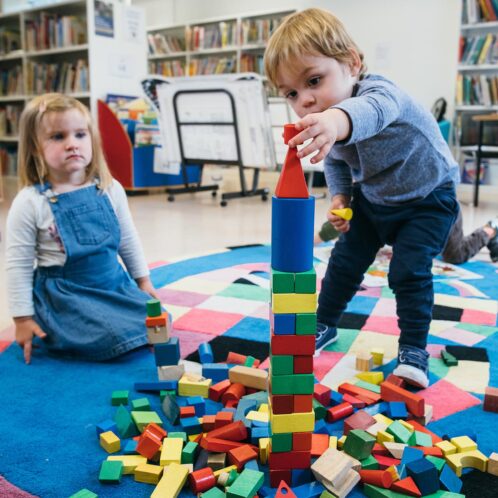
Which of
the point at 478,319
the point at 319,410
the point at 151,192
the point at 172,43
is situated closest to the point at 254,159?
the point at 151,192

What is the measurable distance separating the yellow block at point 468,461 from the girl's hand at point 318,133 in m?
0.49

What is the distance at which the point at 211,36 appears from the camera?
593 centimetres

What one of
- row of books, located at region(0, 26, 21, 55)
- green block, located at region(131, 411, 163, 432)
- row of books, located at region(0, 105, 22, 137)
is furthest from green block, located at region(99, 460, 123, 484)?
row of books, located at region(0, 26, 21, 55)

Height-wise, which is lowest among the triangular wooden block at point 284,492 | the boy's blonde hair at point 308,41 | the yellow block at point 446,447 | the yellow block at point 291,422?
the yellow block at point 446,447

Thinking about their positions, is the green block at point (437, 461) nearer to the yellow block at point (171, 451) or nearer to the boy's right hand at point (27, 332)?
the yellow block at point (171, 451)

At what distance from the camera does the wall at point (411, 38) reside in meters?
4.53

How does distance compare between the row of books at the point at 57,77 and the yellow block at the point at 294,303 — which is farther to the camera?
the row of books at the point at 57,77

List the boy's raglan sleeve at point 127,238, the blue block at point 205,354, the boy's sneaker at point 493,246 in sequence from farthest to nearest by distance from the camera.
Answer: the boy's sneaker at point 493,246 < the boy's raglan sleeve at point 127,238 < the blue block at point 205,354

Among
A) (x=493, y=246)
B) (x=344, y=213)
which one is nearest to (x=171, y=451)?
(x=344, y=213)

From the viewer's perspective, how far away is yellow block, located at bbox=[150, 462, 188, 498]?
73 centimetres

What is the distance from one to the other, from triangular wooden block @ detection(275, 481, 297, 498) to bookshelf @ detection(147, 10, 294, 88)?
5218 millimetres

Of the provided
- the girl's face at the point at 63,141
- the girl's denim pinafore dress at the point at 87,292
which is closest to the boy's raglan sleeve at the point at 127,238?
the girl's denim pinafore dress at the point at 87,292

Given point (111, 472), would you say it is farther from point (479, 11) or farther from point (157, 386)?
point (479, 11)

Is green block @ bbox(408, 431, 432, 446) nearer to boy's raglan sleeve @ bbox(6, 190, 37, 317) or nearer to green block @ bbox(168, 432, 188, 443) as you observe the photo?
green block @ bbox(168, 432, 188, 443)
